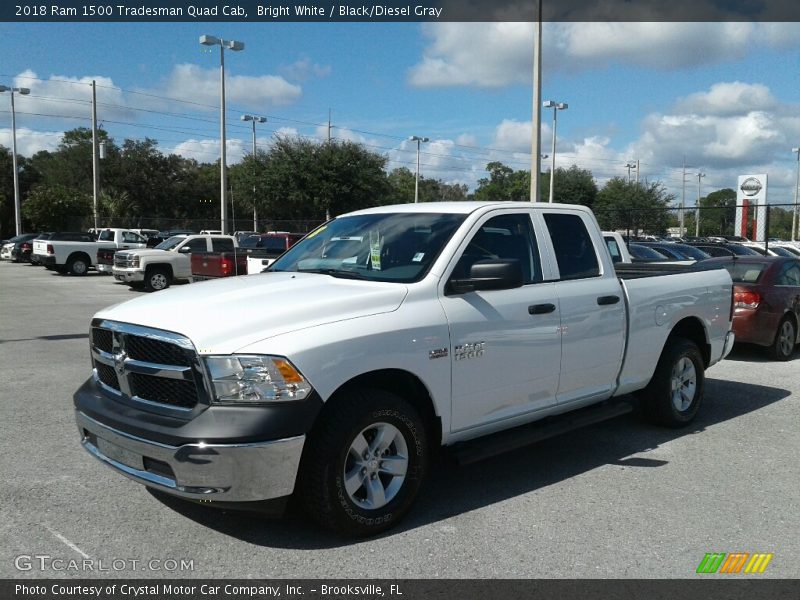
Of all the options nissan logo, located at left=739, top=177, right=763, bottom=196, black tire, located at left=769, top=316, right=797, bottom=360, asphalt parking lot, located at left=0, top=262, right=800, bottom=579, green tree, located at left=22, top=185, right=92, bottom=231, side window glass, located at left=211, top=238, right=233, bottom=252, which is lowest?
asphalt parking lot, located at left=0, top=262, right=800, bottom=579

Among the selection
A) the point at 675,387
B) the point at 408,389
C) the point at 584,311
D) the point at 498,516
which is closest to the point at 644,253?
the point at 675,387

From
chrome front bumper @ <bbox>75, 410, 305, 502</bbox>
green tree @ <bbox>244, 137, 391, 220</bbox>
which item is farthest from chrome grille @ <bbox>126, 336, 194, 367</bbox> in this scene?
green tree @ <bbox>244, 137, 391, 220</bbox>

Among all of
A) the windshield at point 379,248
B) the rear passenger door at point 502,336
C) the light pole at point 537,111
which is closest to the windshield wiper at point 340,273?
the windshield at point 379,248

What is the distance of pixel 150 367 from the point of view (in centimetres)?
401

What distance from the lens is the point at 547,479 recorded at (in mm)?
5234

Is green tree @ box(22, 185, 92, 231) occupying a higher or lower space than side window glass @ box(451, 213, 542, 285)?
higher

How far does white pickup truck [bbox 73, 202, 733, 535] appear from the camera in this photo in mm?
3771

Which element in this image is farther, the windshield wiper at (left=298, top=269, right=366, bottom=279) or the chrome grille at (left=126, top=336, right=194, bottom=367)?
the windshield wiper at (left=298, top=269, right=366, bottom=279)

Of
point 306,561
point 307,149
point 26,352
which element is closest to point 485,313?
point 306,561

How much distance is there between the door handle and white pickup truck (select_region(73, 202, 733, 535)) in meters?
0.02

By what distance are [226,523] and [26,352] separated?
7.15 meters

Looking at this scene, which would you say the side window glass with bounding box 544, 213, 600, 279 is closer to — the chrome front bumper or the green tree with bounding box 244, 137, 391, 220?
the chrome front bumper

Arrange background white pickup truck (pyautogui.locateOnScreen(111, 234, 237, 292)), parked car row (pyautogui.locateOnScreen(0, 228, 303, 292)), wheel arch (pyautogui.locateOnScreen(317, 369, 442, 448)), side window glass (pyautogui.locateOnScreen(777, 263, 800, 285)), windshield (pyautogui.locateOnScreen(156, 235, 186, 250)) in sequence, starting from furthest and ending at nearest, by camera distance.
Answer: windshield (pyautogui.locateOnScreen(156, 235, 186, 250)) → background white pickup truck (pyautogui.locateOnScreen(111, 234, 237, 292)) → parked car row (pyautogui.locateOnScreen(0, 228, 303, 292)) → side window glass (pyautogui.locateOnScreen(777, 263, 800, 285)) → wheel arch (pyautogui.locateOnScreen(317, 369, 442, 448))

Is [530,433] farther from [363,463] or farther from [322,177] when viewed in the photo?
[322,177]
